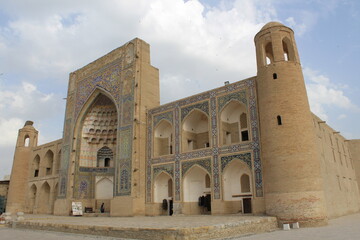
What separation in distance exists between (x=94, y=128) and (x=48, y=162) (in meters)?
6.75

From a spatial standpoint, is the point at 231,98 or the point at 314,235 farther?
the point at 231,98

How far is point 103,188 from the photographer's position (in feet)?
62.8

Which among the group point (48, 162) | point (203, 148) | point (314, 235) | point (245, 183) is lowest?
point (314, 235)

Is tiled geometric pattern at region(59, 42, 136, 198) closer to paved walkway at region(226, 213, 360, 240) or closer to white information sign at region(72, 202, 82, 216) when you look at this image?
white information sign at region(72, 202, 82, 216)

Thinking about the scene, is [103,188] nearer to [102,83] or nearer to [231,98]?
[102,83]

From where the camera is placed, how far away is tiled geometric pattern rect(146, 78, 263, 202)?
11906 mm

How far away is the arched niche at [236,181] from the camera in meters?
12.6

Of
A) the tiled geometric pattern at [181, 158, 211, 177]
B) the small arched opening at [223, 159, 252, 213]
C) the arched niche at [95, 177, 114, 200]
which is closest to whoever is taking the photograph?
the small arched opening at [223, 159, 252, 213]

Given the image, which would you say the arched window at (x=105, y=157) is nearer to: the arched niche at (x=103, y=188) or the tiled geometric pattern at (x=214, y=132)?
the arched niche at (x=103, y=188)

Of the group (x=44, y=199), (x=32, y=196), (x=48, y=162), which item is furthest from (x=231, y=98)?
(x=32, y=196)

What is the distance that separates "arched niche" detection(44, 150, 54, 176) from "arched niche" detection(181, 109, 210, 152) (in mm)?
13174

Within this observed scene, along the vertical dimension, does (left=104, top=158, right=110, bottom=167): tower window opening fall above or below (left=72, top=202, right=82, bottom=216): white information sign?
above

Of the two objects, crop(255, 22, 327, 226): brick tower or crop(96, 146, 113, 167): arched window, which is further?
crop(96, 146, 113, 167): arched window

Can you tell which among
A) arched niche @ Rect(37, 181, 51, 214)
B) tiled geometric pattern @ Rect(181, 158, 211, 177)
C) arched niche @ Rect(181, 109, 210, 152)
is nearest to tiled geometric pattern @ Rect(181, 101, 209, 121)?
arched niche @ Rect(181, 109, 210, 152)
